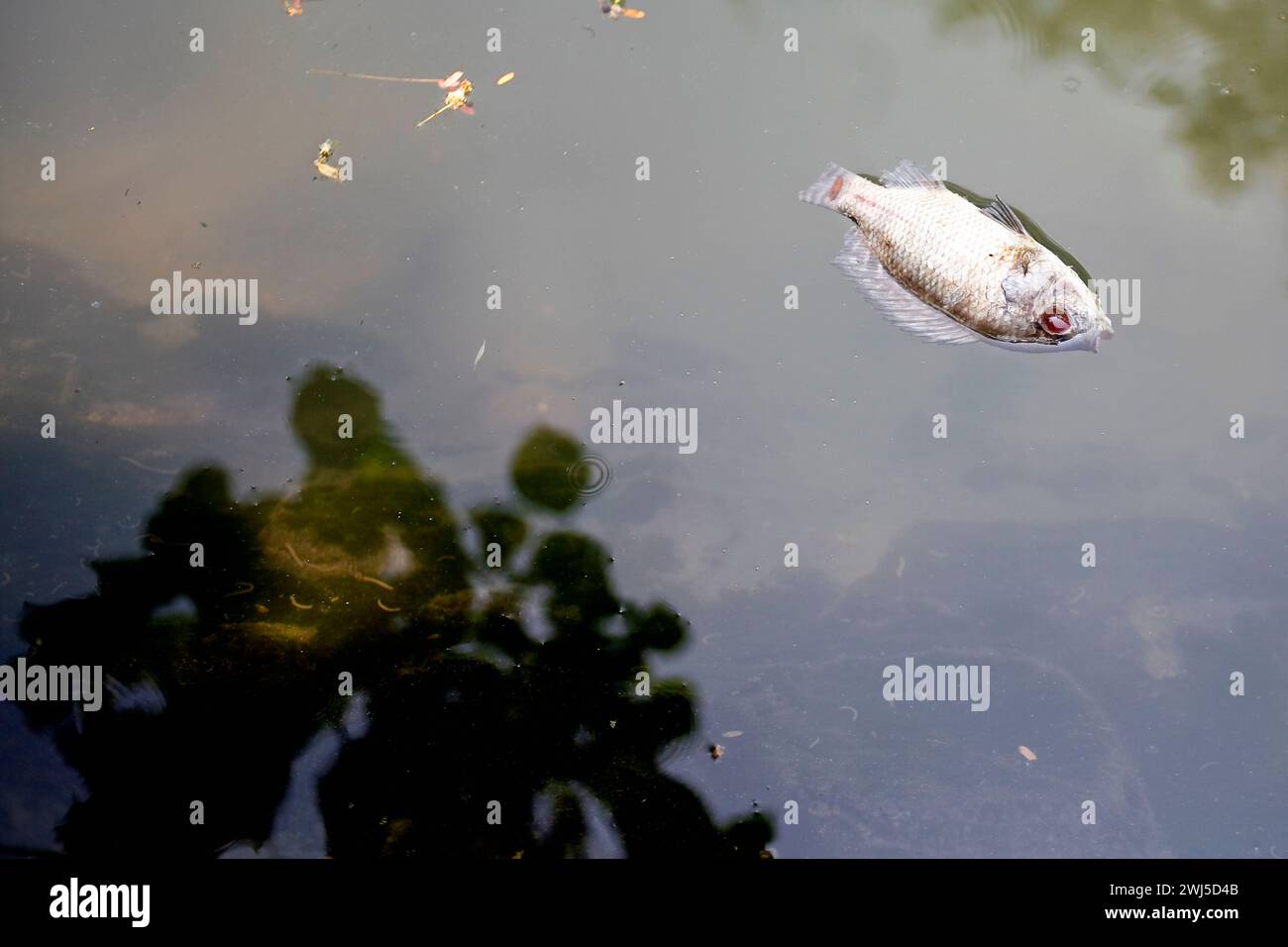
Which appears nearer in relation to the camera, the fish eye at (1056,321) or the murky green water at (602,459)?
the fish eye at (1056,321)

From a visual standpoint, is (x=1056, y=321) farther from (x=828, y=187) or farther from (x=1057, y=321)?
(x=828, y=187)

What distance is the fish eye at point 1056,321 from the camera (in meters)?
4.46

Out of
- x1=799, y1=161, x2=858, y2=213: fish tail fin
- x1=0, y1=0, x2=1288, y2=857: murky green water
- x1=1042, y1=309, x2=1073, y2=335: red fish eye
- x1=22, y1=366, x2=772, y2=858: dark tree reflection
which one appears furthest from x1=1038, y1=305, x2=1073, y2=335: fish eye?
x1=22, y1=366, x2=772, y2=858: dark tree reflection

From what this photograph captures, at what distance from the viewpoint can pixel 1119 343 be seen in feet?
15.7

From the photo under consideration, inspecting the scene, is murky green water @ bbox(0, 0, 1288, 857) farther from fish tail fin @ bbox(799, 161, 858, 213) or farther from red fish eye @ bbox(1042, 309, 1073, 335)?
red fish eye @ bbox(1042, 309, 1073, 335)

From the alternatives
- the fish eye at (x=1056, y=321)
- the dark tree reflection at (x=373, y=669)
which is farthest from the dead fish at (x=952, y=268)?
the dark tree reflection at (x=373, y=669)

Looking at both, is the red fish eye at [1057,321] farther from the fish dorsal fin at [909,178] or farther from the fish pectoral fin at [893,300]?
the fish dorsal fin at [909,178]

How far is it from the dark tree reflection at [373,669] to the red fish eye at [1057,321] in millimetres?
1963

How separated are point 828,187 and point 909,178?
340 millimetres

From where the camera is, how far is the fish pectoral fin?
4.66 meters

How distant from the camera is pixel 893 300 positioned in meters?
4.69

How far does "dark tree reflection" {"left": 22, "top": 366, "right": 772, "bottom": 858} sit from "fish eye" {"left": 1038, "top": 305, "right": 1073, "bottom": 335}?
1959 mm

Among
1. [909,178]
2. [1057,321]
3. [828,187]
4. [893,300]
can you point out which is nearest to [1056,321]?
[1057,321]
